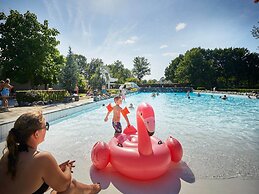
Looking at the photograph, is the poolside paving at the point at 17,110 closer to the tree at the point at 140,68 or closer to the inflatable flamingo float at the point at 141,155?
the inflatable flamingo float at the point at 141,155

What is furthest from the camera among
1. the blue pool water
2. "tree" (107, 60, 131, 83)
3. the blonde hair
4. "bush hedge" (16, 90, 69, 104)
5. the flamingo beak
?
"tree" (107, 60, 131, 83)

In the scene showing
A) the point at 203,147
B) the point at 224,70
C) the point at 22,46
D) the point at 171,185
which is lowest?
the point at 203,147

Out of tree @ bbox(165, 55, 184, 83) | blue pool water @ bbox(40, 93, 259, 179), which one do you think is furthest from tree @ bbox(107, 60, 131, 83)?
blue pool water @ bbox(40, 93, 259, 179)

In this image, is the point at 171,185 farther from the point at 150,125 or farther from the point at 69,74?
the point at 69,74

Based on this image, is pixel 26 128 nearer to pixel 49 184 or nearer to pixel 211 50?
pixel 49 184

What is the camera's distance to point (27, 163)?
1862mm

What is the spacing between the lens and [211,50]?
2648 inches

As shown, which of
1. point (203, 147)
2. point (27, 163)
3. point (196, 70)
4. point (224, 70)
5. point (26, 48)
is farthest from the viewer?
point (224, 70)

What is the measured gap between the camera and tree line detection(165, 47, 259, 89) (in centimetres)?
5712

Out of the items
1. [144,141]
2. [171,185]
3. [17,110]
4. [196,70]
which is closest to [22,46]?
[17,110]

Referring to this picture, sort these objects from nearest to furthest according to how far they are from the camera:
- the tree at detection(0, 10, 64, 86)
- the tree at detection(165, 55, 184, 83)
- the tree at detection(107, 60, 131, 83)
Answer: the tree at detection(0, 10, 64, 86)
the tree at detection(165, 55, 184, 83)
the tree at detection(107, 60, 131, 83)

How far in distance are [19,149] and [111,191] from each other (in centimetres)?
226

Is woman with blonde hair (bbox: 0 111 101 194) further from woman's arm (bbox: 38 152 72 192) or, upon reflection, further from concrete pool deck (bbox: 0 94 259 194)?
concrete pool deck (bbox: 0 94 259 194)

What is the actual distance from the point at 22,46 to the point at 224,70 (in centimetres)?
5723
